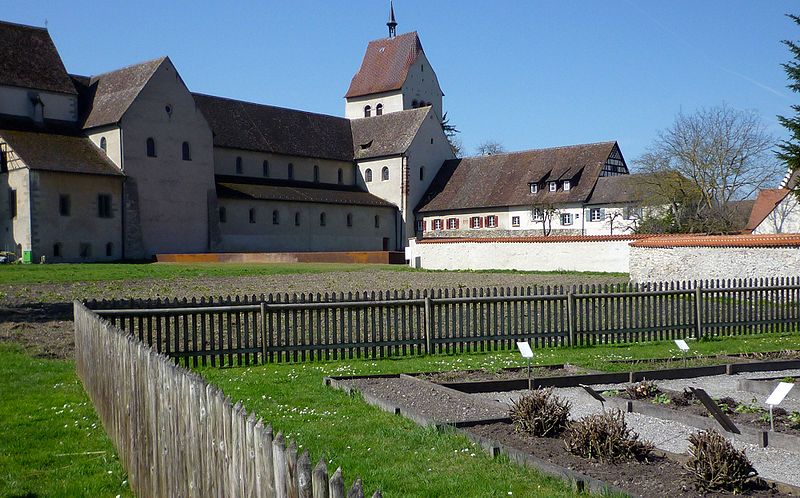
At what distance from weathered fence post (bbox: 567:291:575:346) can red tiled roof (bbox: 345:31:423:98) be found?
68.5 m

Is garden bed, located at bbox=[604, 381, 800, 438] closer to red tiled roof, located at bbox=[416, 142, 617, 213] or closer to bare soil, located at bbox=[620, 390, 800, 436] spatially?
bare soil, located at bbox=[620, 390, 800, 436]

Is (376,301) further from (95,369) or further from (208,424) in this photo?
(208,424)

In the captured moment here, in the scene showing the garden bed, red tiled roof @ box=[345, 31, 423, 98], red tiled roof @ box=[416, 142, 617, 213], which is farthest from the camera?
red tiled roof @ box=[345, 31, 423, 98]

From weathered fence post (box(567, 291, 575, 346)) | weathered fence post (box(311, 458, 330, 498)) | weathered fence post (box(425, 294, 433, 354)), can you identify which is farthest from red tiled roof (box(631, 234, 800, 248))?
weathered fence post (box(311, 458, 330, 498))

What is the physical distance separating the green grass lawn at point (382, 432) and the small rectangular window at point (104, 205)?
4361 centimetres

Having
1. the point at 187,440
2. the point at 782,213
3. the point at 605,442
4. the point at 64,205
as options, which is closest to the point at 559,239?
the point at 782,213

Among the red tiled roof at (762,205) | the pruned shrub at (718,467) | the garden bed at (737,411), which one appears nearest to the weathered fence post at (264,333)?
the garden bed at (737,411)

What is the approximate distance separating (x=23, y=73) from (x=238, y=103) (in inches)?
724

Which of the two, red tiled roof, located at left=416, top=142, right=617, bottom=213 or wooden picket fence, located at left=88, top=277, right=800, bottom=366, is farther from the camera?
red tiled roof, located at left=416, top=142, right=617, bottom=213

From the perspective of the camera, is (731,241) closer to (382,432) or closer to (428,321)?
(428,321)

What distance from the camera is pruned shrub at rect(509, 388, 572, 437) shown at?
7945 millimetres

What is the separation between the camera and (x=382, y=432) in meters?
8.35

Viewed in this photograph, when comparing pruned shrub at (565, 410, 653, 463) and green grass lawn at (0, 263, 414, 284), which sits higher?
green grass lawn at (0, 263, 414, 284)

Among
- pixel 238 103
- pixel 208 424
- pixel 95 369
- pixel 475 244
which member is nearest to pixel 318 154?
pixel 238 103
